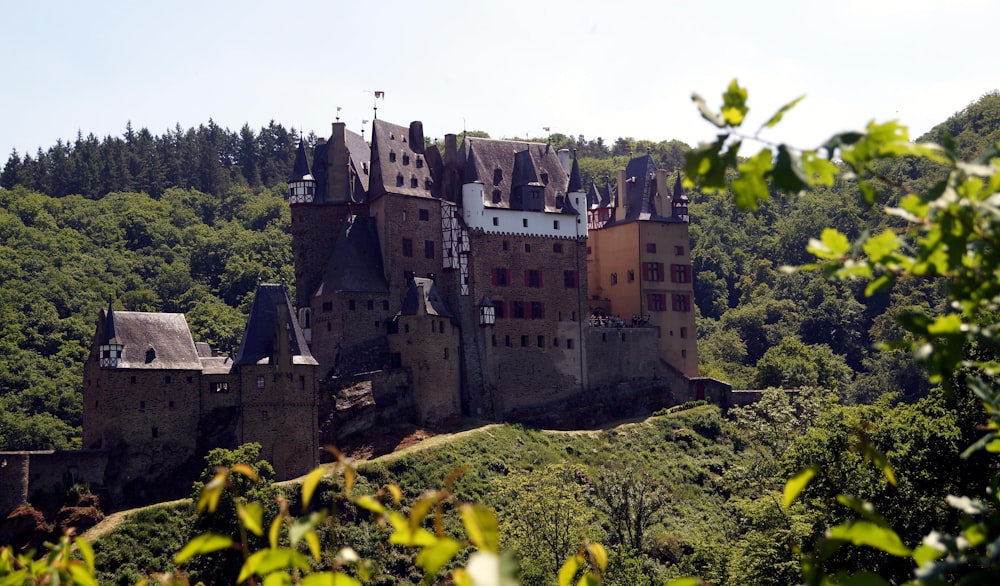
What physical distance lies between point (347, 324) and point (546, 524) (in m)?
15.6

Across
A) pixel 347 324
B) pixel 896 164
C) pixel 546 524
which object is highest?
pixel 896 164

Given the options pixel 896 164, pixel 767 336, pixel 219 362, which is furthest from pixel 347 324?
pixel 896 164

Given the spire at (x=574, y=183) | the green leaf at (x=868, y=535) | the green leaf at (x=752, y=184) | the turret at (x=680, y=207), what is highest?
the spire at (x=574, y=183)

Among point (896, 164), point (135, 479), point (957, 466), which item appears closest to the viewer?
point (957, 466)

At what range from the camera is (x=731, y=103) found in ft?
27.2

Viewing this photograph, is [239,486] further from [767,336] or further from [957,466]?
[767,336]

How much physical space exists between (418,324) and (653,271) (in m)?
16.9

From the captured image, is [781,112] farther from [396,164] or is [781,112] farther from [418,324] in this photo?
[396,164]

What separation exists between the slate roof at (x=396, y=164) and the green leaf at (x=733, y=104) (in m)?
60.5

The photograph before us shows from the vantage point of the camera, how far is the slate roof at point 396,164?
6938 cm

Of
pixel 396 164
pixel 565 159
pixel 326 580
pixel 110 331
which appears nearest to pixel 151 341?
pixel 110 331

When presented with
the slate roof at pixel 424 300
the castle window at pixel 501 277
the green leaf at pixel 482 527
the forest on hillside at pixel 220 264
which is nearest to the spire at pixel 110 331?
the slate roof at pixel 424 300

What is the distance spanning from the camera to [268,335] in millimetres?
61125

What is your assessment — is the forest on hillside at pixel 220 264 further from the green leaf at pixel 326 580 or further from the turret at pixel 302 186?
the green leaf at pixel 326 580
